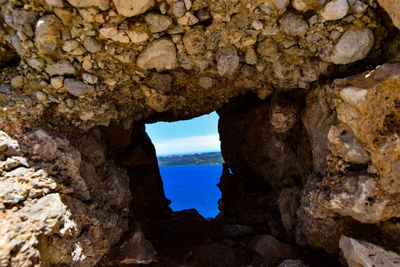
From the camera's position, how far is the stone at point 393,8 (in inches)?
65.8

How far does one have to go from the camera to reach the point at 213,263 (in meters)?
3.08

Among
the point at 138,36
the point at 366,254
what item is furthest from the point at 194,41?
the point at 366,254

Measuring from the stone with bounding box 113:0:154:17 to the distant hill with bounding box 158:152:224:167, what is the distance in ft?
53.0

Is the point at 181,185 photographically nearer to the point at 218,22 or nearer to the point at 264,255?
the point at 264,255

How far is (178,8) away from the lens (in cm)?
184

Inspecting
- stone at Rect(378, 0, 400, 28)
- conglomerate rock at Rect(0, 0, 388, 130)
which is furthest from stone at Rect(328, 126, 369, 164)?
stone at Rect(378, 0, 400, 28)

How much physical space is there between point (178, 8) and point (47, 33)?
Result: 1049mm

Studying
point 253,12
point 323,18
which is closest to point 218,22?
point 253,12

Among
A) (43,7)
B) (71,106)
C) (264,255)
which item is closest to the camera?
(43,7)

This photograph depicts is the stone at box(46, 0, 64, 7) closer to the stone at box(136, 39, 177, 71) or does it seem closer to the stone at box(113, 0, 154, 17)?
the stone at box(113, 0, 154, 17)

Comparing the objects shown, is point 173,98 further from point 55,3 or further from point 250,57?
point 55,3

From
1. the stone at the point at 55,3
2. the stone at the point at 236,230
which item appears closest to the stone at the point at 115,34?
the stone at the point at 55,3

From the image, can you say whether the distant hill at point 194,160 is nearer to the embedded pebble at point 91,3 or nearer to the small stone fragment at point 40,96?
the small stone fragment at point 40,96

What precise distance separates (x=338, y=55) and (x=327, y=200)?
1.29m
